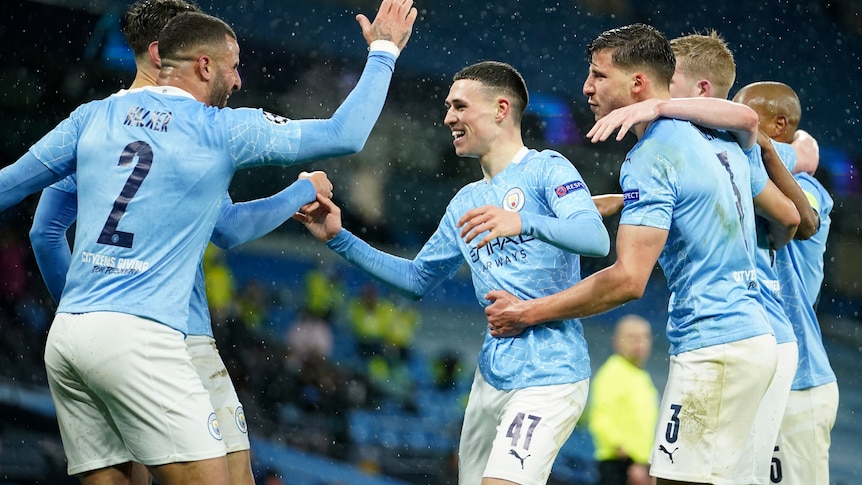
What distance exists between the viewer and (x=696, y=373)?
125 inches

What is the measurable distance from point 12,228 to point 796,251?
6.61m

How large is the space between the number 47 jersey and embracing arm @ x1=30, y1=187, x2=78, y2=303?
0.40 metres

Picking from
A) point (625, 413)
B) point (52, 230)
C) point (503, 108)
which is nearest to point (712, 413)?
point (503, 108)

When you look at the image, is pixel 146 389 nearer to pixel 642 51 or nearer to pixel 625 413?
pixel 642 51

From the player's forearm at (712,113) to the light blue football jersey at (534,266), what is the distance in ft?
1.26

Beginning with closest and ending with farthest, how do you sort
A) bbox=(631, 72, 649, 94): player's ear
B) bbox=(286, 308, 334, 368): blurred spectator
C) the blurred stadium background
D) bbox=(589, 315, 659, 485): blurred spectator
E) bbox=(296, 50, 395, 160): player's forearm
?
bbox=(296, 50, 395, 160): player's forearm → bbox=(631, 72, 649, 94): player's ear → bbox=(589, 315, 659, 485): blurred spectator → the blurred stadium background → bbox=(286, 308, 334, 368): blurred spectator

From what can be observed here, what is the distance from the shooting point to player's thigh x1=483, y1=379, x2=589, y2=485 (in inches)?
129

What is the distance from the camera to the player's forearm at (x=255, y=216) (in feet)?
11.8

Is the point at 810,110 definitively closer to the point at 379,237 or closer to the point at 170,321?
the point at 379,237

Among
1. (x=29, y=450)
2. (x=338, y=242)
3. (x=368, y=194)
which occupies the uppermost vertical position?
(x=368, y=194)

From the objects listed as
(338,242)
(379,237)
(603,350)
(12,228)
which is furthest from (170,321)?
(603,350)

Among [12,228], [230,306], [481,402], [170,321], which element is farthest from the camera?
[230,306]

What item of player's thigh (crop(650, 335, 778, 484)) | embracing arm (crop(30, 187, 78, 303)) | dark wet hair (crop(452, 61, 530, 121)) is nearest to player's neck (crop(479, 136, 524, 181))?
dark wet hair (crop(452, 61, 530, 121))

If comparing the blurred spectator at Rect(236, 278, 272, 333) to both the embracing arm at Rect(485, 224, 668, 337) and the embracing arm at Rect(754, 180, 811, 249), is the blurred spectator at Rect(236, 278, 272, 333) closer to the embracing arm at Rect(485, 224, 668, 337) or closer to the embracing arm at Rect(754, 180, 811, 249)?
the embracing arm at Rect(485, 224, 668, 337)
